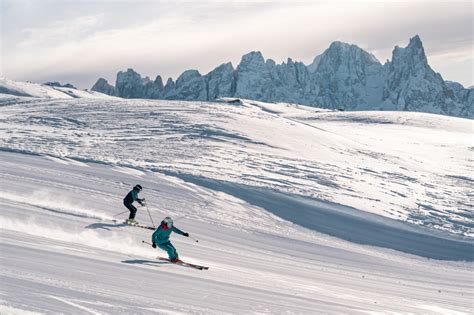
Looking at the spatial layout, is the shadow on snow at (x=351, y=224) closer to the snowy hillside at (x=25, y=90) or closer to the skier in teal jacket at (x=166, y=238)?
the skier in teal jacket at (x=166, y=238)

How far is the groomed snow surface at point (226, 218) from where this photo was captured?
10445mm

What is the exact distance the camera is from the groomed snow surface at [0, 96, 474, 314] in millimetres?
10445

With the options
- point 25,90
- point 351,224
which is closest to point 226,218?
→ point 351,224

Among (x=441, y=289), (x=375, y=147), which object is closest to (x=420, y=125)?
(x=375, y=147)

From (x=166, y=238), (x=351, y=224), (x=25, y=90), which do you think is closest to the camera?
(x=166, y=238)

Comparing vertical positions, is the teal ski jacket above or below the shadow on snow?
above

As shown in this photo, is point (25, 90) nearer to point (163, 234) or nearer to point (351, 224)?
point (351, 224)

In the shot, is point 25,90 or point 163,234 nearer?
point 163,234

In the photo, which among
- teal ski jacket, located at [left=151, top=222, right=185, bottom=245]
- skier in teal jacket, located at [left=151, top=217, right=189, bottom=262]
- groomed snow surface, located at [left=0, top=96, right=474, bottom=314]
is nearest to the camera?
groomed snow surface, located at [left=0, top=96, right=474, bottom=314]

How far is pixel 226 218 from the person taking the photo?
2066 centimetres

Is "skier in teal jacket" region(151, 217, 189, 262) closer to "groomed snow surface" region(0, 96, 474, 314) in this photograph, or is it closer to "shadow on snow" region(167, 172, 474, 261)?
"groomed snow surface" region(0, 96, 474, 314)

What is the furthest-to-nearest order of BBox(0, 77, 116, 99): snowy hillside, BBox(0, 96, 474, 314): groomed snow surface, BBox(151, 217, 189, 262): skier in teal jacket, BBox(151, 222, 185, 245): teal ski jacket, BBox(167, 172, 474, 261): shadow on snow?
BBox(0, 77, 116, 99): snowy hillside < BBox(167, 172, 474, 261): shadow on snow < BBox(151, 222, 185, 245): teal ski jacket < BBox(151, 217, 189, 262): skier in teal jacket < BBox(0, 96, 474, 314): groomed snow surface

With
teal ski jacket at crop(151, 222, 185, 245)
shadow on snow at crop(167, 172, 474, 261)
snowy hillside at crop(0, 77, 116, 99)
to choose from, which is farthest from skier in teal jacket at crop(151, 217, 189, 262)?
snowy hillside at crop(0, 77, 116, 99)

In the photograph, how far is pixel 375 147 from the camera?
43.6 meters
